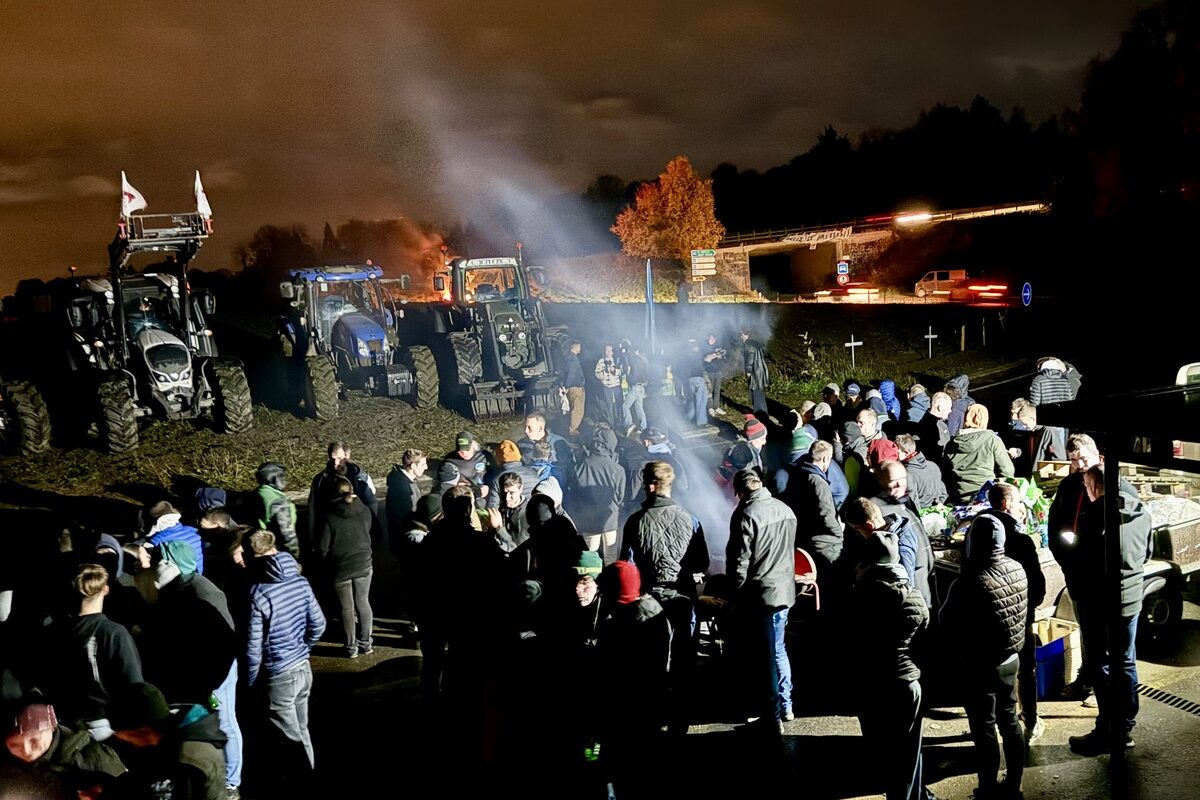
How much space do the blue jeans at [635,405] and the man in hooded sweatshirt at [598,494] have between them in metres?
6.63

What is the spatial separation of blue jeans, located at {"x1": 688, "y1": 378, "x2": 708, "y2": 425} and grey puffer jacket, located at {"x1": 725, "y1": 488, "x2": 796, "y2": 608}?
10.5 metres

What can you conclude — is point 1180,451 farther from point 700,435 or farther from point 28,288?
point 28,288

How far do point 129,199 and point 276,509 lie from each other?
8590 mm

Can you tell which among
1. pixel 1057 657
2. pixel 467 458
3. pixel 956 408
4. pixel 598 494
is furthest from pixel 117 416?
pixel 1057 657

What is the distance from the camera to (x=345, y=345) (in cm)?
1731

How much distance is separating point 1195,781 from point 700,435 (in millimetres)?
11147

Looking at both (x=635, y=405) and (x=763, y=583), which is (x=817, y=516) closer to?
(x=763, y=583)

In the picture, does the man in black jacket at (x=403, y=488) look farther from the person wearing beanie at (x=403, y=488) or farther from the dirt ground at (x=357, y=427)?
the dirt ground at (x=357, y=427)

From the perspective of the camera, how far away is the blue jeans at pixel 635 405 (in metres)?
14.9

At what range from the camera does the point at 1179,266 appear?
29.5 metres

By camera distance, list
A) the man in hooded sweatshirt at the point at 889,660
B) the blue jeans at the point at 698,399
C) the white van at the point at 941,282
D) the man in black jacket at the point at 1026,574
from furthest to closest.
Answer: the white van at the point at 941,282
the blue jeans at the point at 698,399
the man in black jacket at the point at 1026,574
the man in hooded sweatshirt at the point at 889,660

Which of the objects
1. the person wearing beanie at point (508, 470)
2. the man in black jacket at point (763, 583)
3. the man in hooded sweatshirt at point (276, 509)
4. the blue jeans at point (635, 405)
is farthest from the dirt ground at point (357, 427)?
the man in black jacket at point (763, 583)

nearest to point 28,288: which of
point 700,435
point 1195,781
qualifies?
point 700,435

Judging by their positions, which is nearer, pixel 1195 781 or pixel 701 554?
pixel 1195 781
